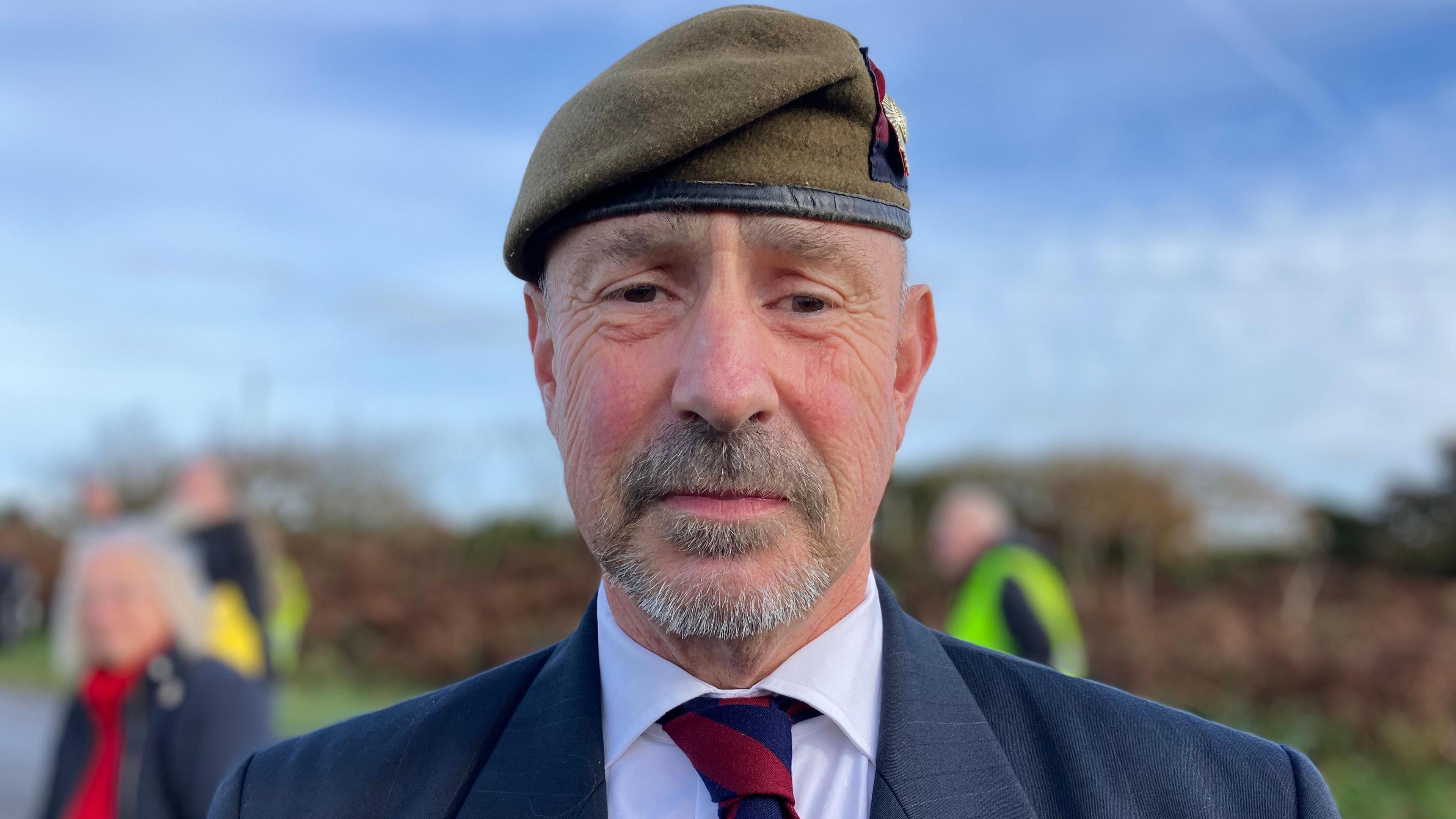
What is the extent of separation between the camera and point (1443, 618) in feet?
41.5

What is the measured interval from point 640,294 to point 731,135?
0.91 feet

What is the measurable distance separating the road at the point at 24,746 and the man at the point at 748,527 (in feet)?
19.8

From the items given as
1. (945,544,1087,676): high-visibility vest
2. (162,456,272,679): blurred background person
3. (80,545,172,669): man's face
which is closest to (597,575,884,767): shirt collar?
(80,545,172,669): man's face

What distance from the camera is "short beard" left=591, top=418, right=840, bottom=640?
1.63 m

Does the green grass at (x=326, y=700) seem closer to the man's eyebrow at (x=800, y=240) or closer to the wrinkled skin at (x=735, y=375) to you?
the wrinkled skin at (x=735, y=375)

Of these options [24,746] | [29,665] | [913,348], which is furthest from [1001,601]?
[29,665]

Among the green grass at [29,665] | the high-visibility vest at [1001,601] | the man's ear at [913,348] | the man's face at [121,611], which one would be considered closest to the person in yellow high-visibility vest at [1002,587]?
the high-visibility vest at [1001,601]

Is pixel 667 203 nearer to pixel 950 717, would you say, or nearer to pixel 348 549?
pixel 950 717

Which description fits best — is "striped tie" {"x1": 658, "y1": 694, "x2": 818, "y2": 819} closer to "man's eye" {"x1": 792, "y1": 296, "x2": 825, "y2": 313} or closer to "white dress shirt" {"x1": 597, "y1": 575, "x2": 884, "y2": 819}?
"white dress shirt" {"x1": 597, "y1": 575, "x2": 884, "y2": 819}

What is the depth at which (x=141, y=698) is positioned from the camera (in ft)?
15.1

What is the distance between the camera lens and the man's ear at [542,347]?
1979 millimetres

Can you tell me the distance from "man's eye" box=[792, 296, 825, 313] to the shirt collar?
50cm

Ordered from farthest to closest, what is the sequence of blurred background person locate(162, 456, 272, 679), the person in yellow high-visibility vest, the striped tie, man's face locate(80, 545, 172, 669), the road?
the road < blurred background person locate(162, 456, 272, 679) < the person in yellow high-visibility vest < man's face locate(80, 545, 172, 669) < the striped tie

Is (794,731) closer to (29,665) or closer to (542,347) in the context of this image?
(542,347)
